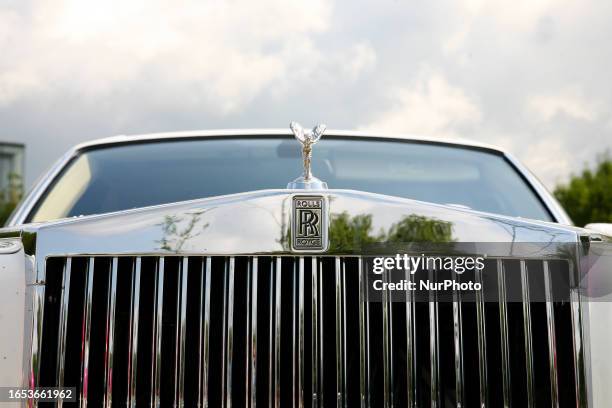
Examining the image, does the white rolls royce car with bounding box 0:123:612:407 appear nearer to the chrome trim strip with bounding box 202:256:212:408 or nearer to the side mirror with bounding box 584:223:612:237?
the chrome trim strip with bounding box 202:256:212:408

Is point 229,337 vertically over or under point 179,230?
under

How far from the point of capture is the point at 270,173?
337 centimetres

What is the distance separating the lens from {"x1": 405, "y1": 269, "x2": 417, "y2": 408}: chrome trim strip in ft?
6.89

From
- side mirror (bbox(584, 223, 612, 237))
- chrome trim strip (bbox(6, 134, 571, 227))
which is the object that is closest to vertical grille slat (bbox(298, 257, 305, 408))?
side mirror (bbox(584, 223, 612, 237))

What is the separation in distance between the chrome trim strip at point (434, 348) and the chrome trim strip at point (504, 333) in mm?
171

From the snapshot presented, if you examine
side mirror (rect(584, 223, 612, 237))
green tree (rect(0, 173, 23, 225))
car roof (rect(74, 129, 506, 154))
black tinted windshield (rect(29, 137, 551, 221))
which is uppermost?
green tree (rect(0, 173, 23, 225))

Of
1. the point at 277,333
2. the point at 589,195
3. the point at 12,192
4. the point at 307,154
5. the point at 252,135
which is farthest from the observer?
the point at 589,195

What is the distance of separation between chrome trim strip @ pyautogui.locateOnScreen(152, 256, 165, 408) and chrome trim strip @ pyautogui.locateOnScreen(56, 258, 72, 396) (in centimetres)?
23

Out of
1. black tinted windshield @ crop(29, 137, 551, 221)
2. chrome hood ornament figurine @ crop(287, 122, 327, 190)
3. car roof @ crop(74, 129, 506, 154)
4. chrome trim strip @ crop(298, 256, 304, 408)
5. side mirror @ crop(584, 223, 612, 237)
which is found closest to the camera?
chrome trim strip @ crop(298, 256, 304, 408)

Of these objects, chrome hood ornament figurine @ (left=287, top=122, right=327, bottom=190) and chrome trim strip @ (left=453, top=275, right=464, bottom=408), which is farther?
chrome hood ornament figurine @ (left=287, top=122, right=327, bottom=190)

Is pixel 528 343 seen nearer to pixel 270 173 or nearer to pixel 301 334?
pixel 301 334

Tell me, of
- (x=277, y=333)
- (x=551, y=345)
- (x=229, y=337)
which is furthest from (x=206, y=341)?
(x=551, y=345)

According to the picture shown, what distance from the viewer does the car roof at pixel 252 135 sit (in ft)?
12.1

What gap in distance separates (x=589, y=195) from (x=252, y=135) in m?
39.1
